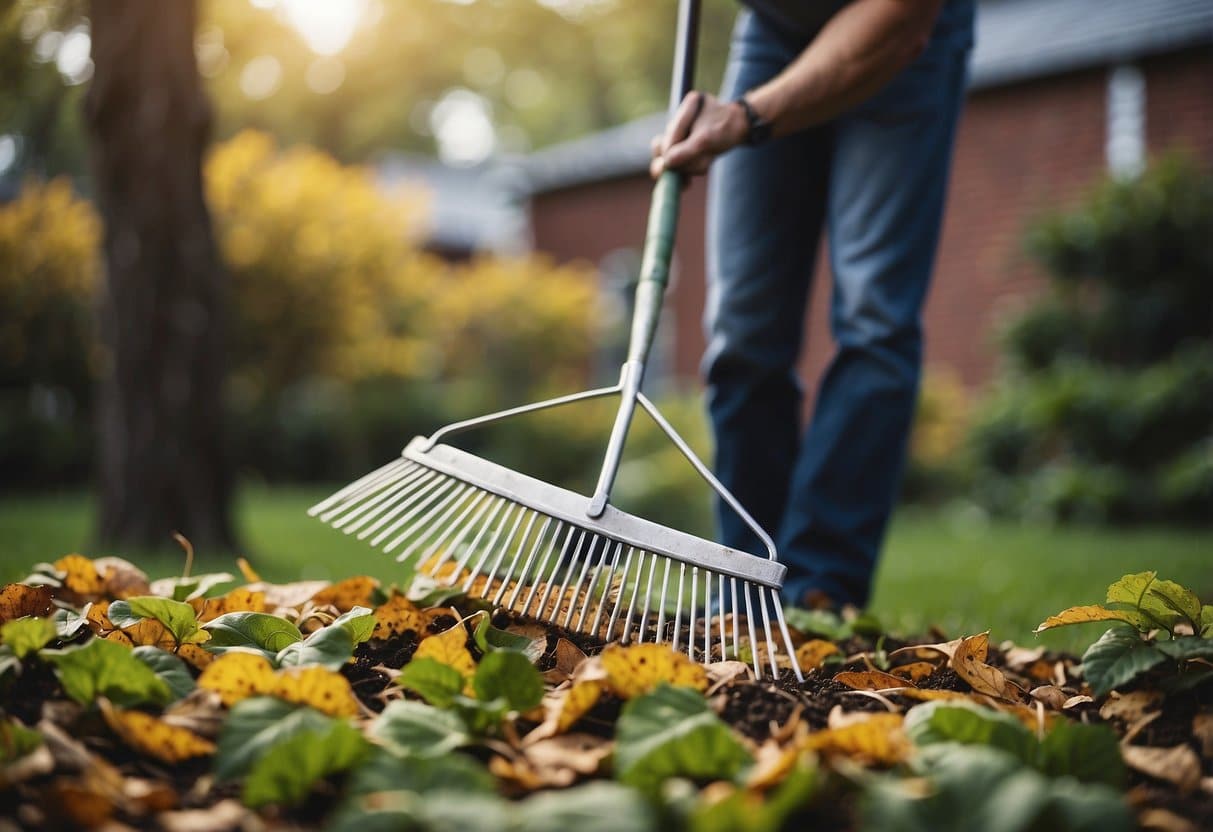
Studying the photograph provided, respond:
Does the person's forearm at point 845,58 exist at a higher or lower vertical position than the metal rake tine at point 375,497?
higher

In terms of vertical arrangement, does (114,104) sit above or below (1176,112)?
below

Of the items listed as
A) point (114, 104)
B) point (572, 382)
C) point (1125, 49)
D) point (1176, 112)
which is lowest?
point (572, 382)

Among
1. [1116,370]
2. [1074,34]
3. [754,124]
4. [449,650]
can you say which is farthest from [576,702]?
[1074,34]

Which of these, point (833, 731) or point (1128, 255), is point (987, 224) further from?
point (833, 731)

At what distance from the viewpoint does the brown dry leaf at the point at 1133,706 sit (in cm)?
113

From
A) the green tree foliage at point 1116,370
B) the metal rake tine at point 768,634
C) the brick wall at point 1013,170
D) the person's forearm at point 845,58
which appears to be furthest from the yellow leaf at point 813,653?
the brick wall at point 1013,170

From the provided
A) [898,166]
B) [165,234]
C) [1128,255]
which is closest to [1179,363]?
[1128,255]

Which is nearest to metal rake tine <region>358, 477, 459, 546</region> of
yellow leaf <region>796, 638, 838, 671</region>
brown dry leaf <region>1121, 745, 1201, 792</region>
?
yellow leaf <region>796, 638, 838, 671</region>

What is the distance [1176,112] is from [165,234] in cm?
840

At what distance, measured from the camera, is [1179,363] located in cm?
641

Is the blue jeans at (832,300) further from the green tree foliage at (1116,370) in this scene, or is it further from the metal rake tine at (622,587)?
the green tree foliage at (1116,370)

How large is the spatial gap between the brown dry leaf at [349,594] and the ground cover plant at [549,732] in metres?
0.16

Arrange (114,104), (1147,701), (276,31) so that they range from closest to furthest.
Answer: (1147,701) → (114,104) → (276,31)

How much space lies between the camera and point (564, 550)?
4.23 ft
